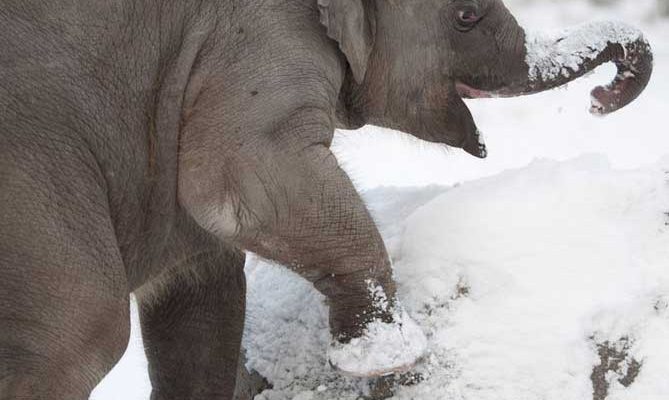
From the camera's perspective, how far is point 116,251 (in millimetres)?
3869

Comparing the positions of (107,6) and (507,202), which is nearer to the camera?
(107,6)

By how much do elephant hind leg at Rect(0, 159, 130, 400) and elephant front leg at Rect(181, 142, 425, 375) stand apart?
0.31 meters

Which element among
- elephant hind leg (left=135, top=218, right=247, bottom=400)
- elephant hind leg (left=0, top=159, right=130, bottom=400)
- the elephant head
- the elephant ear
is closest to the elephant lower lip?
the elephant head

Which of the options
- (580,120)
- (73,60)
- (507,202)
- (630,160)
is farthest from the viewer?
(580,120)

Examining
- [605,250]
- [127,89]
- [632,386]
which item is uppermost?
[127,89]

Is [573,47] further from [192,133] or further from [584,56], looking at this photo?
[192,133]

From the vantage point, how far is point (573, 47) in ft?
14.3

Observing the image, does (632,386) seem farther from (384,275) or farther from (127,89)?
(127,89)

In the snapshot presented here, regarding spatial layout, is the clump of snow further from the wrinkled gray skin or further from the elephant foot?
the elephant foot

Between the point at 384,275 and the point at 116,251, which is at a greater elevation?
the point at 116,251

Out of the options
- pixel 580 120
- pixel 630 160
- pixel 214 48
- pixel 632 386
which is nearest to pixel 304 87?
pixel 214 48

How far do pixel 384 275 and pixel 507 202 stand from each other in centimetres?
67

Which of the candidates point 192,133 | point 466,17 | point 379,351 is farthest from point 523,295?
point 192,133

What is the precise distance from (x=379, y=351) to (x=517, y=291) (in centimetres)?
54
